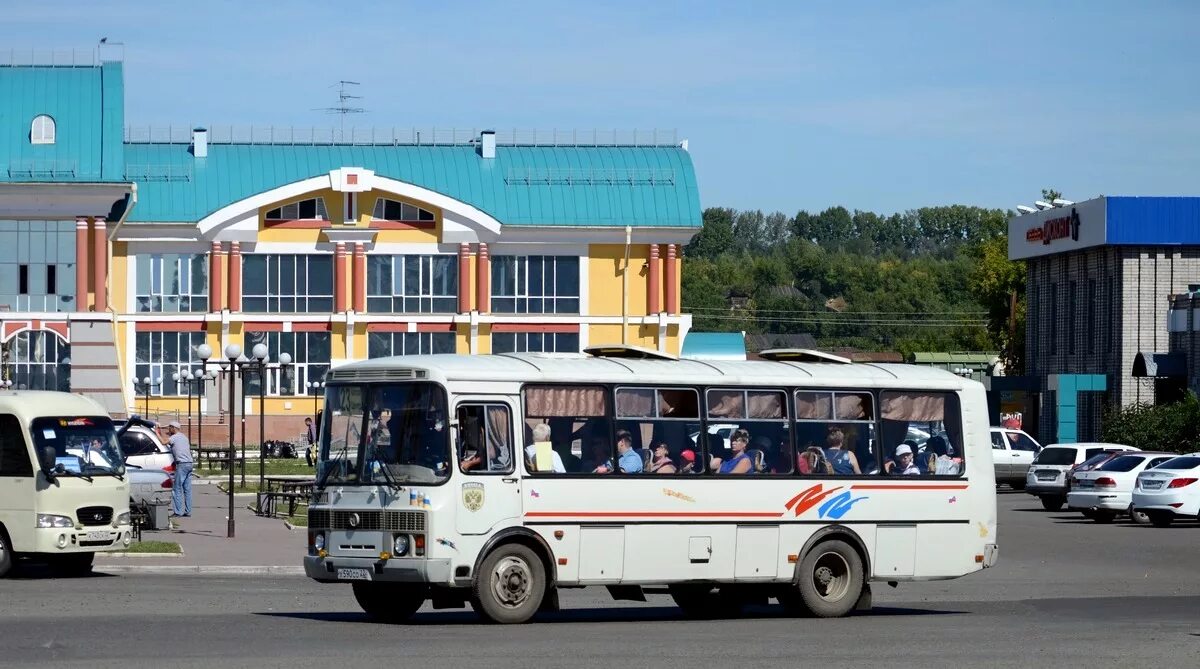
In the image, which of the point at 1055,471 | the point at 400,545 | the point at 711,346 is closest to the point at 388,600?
the point at 400,545

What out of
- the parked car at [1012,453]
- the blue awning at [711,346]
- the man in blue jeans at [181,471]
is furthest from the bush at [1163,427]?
the man in blue jeans at [181,471]

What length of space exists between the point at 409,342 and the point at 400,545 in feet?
207

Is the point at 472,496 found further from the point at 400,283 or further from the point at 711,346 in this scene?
the point at 400,283

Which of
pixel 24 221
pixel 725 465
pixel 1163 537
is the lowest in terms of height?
pixel 1163 537

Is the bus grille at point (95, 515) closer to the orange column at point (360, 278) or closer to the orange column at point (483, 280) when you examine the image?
the orange column at point (360, 278)

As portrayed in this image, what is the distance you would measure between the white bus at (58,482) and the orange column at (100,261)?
50.4m

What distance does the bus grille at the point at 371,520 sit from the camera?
17.3 meters

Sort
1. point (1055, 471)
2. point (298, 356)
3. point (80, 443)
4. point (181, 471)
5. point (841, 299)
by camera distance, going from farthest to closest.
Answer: point (841, 299), point (298, 356), point (1055, 471), point (181, 471), point (80, 443)

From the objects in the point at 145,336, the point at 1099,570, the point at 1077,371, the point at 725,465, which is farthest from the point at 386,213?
the point at 725,465

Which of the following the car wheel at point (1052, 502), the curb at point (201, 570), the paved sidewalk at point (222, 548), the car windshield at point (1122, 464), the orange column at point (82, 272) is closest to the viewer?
the curb at point (201, 570)

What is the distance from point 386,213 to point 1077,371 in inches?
1140

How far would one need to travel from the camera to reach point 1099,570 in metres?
27.3

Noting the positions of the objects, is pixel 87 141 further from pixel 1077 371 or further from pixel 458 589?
pixel 458 589

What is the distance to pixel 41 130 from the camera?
72.3 meters
